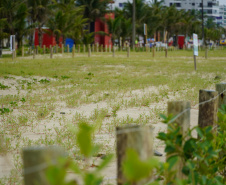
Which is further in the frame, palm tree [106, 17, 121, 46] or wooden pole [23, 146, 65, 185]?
palm tree [106, 17, 121, 46]

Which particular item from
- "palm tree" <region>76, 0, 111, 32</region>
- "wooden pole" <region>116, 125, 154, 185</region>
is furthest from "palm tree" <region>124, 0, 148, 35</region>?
"wooden pole" <region>116, 125, 154, 185</region>

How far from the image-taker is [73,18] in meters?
42.3

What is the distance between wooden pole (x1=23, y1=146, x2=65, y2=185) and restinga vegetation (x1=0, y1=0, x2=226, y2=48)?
1204 inches

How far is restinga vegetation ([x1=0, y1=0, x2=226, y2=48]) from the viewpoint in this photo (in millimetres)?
33656

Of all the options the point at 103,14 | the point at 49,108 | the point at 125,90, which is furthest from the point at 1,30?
the point at 49,108

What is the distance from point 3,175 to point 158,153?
1.67 metres

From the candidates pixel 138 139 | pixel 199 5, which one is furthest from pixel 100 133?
pixel 199 5

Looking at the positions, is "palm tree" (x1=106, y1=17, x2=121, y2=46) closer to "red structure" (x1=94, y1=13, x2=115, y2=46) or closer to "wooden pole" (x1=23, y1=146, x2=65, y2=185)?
"red structure" (x1=94, y1=13, x2=115, y2=46)

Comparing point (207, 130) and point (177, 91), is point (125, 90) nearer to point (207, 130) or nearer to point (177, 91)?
point (177, 91)

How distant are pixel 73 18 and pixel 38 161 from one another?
41.9 m

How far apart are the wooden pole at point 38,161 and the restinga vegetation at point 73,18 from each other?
30.6 metres

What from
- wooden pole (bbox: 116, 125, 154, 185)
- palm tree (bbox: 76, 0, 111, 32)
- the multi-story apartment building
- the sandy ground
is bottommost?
the sandy ground

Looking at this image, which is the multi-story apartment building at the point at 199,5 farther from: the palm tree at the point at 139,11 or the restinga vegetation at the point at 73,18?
the palm tree at the point at 139,11

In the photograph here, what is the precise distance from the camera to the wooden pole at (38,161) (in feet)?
4.42
